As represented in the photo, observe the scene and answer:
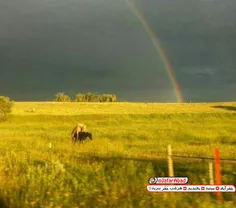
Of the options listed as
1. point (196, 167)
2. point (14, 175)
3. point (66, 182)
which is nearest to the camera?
point (66, 182)

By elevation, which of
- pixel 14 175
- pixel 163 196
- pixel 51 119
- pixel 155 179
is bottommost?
pixel 163 196

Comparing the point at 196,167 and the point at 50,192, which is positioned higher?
the point at 196,167

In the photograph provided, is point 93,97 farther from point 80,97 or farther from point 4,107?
point 4,107

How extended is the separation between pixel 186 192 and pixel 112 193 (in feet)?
5.35

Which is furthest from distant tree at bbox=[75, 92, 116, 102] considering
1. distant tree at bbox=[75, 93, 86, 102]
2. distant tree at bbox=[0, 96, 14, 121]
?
distant tree at bbox=[0, 96, 14, 121]

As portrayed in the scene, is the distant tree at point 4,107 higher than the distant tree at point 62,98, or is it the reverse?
the distant tree at point 62,98

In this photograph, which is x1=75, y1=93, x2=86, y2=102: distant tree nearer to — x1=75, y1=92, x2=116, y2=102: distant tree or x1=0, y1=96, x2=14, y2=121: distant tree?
x1=75, y1=92, x2=116, y2=102: distant tree

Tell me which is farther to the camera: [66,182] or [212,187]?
[66,182]

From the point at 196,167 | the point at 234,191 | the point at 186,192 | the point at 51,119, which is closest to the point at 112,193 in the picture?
the point at 186,192

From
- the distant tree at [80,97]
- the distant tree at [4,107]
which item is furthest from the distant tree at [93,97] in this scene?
the distant tree at [4,107]

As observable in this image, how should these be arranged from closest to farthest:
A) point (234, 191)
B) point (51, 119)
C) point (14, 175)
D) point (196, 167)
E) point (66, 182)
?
1. point (234, 191)
2. point (66, 182)
3. point (14, 175)
4. point (196, 167)
5. point (51, 119)

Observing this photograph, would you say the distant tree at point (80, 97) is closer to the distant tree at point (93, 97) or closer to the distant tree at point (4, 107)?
the distant tree at point (93, 97)

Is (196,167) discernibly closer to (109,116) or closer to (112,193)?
(112,193)

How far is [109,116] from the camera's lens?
77375 mm
